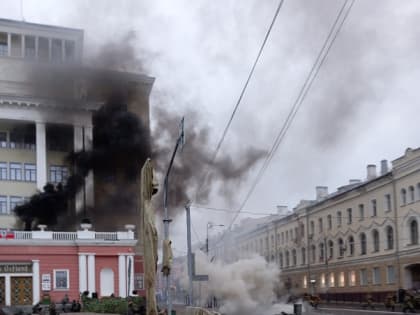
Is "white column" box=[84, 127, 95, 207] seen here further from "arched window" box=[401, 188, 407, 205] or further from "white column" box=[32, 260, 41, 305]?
"arched window" box=[401, 188, 407, 205]

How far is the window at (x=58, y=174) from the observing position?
175 ft

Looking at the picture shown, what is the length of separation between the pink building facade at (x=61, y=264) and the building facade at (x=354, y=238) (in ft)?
38.4

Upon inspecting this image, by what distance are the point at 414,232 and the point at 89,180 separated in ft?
86.0

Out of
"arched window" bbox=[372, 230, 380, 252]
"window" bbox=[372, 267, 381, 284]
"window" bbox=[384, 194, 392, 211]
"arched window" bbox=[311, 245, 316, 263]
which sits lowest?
"window" bbox=[372, 267, 381, 284]

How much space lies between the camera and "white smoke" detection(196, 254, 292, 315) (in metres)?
40.2

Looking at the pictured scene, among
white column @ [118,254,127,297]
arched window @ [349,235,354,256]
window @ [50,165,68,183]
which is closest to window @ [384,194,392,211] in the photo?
arched window @ [349,235,354,256]

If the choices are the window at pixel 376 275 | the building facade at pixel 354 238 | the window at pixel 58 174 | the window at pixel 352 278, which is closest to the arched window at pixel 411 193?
the building facade at pixel 354 238

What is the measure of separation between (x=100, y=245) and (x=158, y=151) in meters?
9.37

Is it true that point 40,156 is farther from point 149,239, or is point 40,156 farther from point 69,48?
point 149,239

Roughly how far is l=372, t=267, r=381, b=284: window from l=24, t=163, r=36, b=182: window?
30.1 m

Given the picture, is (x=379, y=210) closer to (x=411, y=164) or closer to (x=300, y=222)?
(x=411, y=164)

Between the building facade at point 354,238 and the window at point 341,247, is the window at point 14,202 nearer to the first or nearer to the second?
the building facade at point 354,238

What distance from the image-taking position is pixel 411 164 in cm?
5028

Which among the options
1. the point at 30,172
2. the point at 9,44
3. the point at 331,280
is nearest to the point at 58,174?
the point at 30,172
